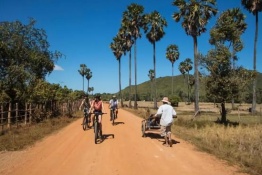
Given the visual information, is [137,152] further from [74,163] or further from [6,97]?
[6,97]

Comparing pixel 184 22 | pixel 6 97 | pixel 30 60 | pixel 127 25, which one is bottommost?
pixel 6 97

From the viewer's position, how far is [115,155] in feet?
37.7

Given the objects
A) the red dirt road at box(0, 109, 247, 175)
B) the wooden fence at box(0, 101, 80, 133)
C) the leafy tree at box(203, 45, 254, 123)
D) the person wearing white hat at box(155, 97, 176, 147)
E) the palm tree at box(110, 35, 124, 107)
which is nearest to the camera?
the red dirt road at box(0, 109, 247, 175)

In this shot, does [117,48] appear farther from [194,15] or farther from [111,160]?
[111,160]

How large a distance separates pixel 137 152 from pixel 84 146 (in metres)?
2.60

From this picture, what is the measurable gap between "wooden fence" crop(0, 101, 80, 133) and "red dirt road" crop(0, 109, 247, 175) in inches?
276

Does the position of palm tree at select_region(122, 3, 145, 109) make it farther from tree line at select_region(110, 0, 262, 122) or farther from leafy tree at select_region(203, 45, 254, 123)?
leafy tree at select_region(203, 45, 254, 123)

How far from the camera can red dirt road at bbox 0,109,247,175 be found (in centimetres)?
909

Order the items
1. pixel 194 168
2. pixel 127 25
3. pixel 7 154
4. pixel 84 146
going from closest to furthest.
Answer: pixel 194 168 → pixel 7 154 → pixel 84 146 → pixel 127 25

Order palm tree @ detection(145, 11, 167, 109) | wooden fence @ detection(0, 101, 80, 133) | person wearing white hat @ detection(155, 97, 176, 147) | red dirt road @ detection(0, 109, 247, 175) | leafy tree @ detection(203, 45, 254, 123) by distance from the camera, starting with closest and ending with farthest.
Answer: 1. red dirt road @ detection(0, 109, 247, 175)
2. person wearing white hat @ detection(155, 97, 176, 147)
3. wooden fence @ detection(0, 101, 80, 133)
4. leafy tree @ detection(203, 45, 254, 123)
5. palm tree @ detection(145, 11, 167, 109)

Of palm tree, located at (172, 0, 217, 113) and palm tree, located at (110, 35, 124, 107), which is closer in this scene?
palm tree, located at (172, 0, 217, 113)

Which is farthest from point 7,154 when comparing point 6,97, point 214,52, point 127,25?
point 127,25

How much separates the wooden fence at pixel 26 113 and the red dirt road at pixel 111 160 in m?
7.02

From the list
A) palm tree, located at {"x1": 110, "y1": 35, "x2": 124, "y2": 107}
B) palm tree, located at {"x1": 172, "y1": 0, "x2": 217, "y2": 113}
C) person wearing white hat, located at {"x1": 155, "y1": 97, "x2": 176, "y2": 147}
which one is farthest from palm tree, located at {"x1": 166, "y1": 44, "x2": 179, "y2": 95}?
person wearing white hat, located at {"x1": 155, "y1": 97, "x2": 176, "y2": 147}
